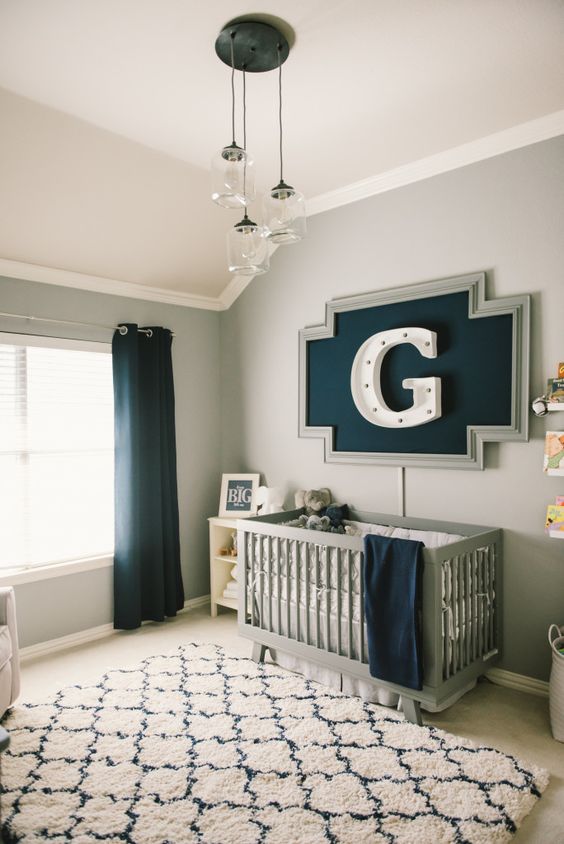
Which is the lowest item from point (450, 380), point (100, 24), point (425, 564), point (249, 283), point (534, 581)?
point (534, 581)

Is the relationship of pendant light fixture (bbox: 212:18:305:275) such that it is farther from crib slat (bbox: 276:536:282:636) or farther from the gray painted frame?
crib slat (bbox: 276:536:282:636)

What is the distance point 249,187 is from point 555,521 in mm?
1824

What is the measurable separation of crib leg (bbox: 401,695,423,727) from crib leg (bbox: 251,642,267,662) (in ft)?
2.95

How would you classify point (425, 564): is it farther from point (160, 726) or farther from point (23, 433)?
point (23, 433)

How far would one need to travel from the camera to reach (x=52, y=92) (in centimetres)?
239

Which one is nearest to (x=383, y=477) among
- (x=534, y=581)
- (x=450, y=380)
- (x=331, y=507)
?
(x=331, y=507)

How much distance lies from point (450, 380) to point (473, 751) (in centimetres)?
165

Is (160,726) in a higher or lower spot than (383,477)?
lower

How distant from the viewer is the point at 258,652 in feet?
10.3

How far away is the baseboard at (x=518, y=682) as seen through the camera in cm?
269

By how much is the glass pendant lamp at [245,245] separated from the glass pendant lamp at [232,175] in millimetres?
124

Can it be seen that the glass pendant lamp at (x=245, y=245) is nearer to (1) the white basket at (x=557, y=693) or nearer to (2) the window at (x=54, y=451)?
(2) the window at (x=54, y=451)

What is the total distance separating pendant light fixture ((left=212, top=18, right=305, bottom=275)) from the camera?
183cm

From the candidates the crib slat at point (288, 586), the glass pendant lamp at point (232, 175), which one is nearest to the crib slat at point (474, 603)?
the crib slat at point (288, 586)
